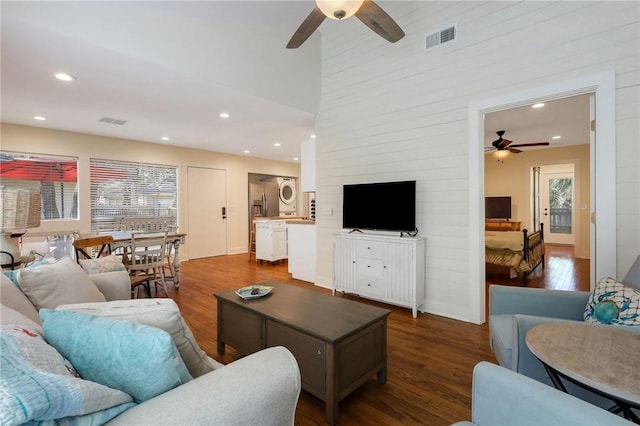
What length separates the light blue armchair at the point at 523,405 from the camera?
→ 0.84 m

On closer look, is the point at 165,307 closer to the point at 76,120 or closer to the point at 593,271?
the point at 593,271

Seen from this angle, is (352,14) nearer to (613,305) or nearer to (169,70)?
(169,70)

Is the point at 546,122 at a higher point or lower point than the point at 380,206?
higher

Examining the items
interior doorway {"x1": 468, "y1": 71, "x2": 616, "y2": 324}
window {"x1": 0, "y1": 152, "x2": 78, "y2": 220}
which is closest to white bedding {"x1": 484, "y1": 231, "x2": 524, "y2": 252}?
interior doorway {"x1": 468, "y1": 71, "x2": 616, "y2": 324}

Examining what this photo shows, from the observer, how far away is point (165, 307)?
111 centimetres

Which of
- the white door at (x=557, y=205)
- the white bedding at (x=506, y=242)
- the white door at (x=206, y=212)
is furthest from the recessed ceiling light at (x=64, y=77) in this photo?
the white door at (x=557, y=205)

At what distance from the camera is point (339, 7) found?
1.96m

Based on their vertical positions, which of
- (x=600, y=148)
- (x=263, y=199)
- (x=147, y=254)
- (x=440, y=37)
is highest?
(x=440, y=37)

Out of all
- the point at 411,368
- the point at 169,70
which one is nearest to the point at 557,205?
the point at 411,368

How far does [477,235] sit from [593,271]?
0.92 meters

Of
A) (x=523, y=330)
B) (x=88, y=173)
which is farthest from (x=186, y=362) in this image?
(x=88, y=173)

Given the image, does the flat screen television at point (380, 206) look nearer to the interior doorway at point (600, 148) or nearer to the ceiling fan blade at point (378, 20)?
the interior doorway at point (600, 148)

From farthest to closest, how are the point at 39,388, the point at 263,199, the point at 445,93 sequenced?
1. the point at 263,199
2. the point at 445,93
3. the point at 39,388

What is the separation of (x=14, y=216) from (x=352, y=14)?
2.57 m
